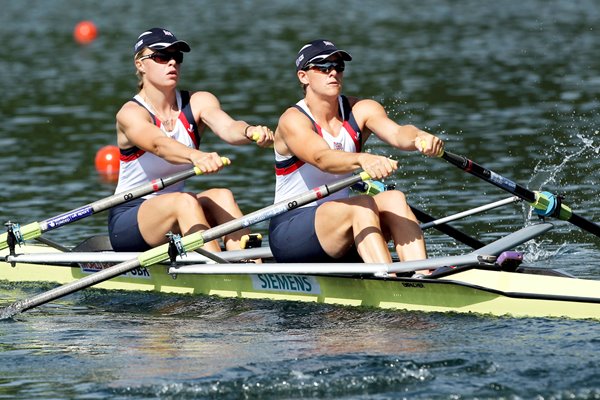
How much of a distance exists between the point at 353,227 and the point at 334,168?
47cm

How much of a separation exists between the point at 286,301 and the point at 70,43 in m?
27.5

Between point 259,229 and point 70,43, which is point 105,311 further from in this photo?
point 70,43

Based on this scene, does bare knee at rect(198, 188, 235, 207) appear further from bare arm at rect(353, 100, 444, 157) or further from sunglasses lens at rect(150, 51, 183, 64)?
bare arm at rect(353, 100, 444, 157)

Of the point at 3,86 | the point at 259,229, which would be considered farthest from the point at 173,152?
the point at 3,86

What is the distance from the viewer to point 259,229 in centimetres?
1416

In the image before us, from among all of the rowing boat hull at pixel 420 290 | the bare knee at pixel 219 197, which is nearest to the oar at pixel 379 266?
the rowing boat hull at pixel 420 290

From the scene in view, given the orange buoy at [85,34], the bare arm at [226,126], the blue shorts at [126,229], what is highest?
the orange buoy at [85,34]

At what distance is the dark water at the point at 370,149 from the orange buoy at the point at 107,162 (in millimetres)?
401

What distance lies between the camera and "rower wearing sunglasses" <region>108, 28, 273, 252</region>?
10.5 metres

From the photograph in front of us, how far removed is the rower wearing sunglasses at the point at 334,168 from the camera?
30.8ft

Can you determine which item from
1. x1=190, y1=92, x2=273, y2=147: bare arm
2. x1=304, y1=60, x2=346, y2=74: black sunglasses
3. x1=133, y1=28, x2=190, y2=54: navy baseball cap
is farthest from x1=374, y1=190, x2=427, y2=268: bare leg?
x1=133, y1=28, x2=190, y2=54: navy baseball cap

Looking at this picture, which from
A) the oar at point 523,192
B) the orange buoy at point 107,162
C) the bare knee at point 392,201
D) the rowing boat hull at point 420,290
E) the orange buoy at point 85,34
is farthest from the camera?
the orange buoy at point 85,34

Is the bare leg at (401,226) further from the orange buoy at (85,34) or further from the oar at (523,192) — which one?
the orange buoy at (85,34)

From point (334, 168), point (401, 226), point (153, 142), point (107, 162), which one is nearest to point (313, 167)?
point (334, 168)
